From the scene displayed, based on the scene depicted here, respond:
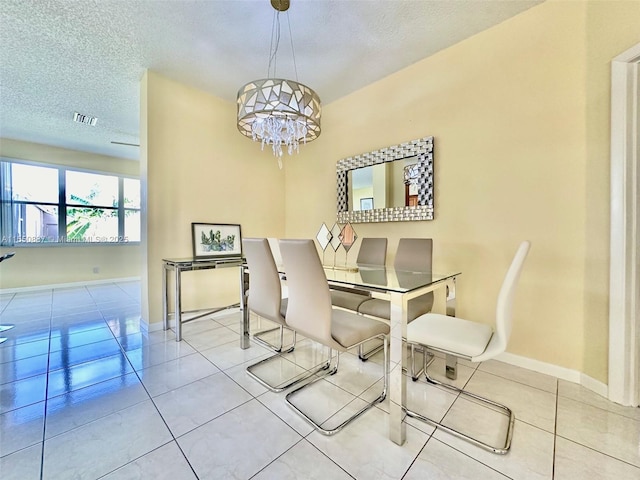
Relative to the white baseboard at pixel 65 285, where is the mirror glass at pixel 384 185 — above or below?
above

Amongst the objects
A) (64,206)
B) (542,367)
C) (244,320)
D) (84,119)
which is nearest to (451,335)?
(542,367)

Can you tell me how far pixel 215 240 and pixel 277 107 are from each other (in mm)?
2069

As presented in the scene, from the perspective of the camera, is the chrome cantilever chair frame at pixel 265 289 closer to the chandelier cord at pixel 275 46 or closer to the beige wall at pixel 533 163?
the beige wall at pixel 533 163

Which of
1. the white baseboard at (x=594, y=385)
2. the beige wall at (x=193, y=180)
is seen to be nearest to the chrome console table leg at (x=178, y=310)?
the beige wall at (x=193, y=180)

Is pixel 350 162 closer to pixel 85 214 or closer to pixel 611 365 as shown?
pixel 611 365

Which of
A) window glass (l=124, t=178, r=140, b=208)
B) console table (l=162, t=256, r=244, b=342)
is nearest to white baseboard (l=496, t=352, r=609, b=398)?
console table (l=162, t=256, r=244, b=342)

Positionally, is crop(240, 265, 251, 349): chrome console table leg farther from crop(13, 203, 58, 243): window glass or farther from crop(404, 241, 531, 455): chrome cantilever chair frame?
crop(13, 203, 58, 243): window glass

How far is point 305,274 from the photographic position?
1.47 metres

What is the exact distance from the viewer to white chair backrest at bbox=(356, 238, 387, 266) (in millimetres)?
2648

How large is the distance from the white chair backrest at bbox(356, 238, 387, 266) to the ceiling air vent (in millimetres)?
4437

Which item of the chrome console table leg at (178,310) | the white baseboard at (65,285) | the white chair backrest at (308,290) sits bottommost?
the white baseboard at (65,285)

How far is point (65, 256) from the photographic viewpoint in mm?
4992

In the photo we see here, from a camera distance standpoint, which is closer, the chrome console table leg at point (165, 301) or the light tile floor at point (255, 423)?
the light tile floor at point (255, 423)

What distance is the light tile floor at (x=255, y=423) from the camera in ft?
3.74
